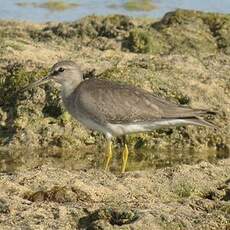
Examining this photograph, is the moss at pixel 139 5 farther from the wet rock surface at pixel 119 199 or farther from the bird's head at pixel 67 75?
the wet rock surface at pixel 119 199

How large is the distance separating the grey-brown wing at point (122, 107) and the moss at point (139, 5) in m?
13.8

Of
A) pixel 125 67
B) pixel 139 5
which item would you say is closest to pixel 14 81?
pixel 125 67

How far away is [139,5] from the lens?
84.8ft

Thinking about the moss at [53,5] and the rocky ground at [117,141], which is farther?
the moss at [53,5]

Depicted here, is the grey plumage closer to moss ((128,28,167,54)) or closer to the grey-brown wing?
the grey-brown wing

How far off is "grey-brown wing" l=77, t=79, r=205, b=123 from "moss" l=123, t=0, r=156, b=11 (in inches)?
542

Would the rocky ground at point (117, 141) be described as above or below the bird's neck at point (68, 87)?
below

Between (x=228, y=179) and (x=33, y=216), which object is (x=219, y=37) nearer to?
(x=228, y=179)

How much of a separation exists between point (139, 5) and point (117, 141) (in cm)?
1207

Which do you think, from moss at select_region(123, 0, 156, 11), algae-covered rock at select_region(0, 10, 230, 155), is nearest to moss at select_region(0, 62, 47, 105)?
algae-covered rock at select_region(0, 10, 230, 155)

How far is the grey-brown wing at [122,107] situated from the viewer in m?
11.9

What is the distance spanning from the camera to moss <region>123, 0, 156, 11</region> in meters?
25.6

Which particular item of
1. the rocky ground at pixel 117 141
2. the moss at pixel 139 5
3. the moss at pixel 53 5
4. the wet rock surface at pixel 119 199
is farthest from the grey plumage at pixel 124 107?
the moss at pixel 139 5

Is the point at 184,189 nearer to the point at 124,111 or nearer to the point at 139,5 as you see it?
the point at 124,111
